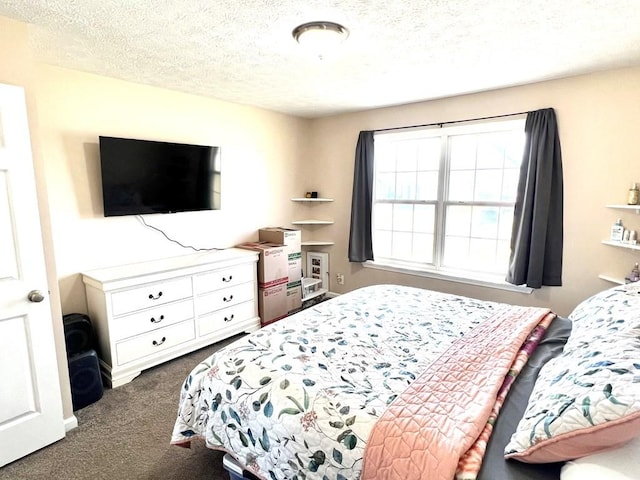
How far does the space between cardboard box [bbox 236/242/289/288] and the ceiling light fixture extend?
6.91 ft

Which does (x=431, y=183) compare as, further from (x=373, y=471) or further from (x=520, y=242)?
(x=373, y=471)

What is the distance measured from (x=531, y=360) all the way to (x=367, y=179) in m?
2.75

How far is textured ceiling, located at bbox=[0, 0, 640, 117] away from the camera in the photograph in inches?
67.3

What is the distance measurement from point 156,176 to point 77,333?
4.57 feet

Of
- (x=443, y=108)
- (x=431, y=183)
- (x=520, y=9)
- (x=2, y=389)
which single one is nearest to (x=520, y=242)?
(x=431, y=183)

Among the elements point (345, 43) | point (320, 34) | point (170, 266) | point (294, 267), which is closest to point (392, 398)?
point (320, 34)

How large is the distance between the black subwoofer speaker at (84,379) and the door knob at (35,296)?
61 centimetres

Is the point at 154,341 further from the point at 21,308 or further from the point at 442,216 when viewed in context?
the point at 442,216

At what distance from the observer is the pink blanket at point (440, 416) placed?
1047 millimetres

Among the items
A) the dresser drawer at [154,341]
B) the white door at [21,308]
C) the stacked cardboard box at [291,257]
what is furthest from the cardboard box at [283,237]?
the white door at [21,308]

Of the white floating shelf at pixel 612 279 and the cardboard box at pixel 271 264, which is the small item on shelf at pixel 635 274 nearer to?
the white floating shelf at pixel 612 279

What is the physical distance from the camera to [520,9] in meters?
1.72

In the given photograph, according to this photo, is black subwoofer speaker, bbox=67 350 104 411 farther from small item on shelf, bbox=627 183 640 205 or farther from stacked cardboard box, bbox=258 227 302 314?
small item on shelf, bbox=627 183 640 205

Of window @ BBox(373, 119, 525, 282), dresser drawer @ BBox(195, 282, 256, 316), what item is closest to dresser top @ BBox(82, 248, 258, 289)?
dresser drawer @ BBox(195, 282, 256, 316)
